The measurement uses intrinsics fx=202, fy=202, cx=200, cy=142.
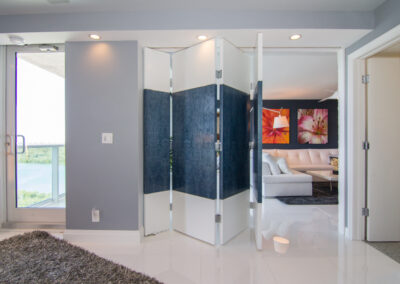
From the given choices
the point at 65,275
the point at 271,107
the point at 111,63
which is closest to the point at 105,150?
the point at 111,63

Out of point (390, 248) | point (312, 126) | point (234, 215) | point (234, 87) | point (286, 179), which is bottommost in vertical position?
point (390, 248)

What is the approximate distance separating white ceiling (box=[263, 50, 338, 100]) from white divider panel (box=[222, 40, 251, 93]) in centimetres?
33

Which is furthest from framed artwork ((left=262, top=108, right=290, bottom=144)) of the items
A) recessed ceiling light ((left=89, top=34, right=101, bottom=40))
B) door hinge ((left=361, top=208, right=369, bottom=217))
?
recessed ceiling light ((left=89, top=34, right=101, bottom=40))

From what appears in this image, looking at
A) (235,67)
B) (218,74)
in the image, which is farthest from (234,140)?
(235,67)

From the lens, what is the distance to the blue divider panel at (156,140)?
2.33 m

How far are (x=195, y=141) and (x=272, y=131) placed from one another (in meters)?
4.37

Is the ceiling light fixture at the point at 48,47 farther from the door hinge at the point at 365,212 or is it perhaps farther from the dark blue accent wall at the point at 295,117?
the dark blue accent wall at the point at 295,117

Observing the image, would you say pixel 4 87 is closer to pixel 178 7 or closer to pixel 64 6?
pixel 64 6

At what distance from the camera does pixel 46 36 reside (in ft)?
7.11

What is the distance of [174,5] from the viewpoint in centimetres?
197

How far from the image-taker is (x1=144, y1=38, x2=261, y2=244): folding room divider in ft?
7.02

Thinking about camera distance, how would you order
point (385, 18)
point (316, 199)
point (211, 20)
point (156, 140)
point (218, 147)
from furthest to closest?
point (316, 199), point (156, 140), point (218, 147), point (211, 20), point (385, 18)

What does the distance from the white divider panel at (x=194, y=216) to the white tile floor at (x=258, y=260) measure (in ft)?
0.29

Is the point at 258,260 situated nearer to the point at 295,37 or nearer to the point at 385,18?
the point at 295,37
